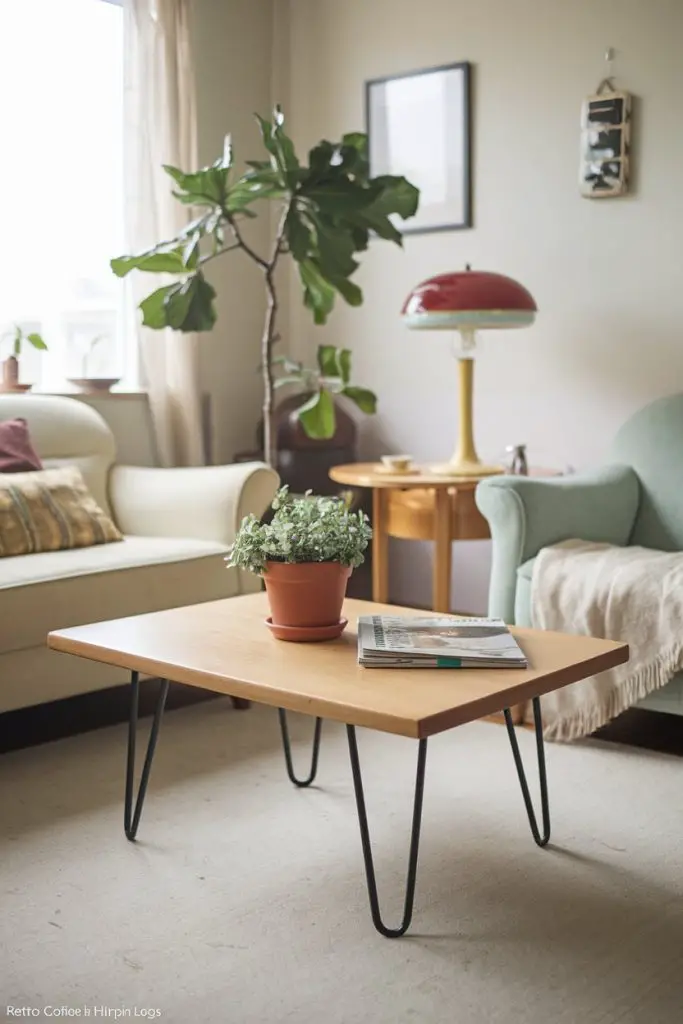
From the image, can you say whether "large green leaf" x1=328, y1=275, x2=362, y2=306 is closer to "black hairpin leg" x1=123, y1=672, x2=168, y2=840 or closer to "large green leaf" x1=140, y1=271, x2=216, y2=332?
"large green leaf" x1=140, y1=271, x2=216, y2=332

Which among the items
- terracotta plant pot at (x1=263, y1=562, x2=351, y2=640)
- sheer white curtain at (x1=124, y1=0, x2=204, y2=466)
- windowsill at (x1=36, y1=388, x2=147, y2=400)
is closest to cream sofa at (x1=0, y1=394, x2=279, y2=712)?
windowsill at (x1=36, y1=388, x2=147, y2=400)

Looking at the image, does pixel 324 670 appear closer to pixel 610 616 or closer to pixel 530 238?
pixel 610 616

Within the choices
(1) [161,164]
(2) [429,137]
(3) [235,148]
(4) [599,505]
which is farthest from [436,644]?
(3) [235,148]

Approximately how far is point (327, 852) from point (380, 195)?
2.17m

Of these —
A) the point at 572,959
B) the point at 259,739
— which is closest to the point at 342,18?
the point at 259,739

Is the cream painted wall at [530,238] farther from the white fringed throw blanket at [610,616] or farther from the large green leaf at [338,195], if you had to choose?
the white fringed throw blanket at [610,616]

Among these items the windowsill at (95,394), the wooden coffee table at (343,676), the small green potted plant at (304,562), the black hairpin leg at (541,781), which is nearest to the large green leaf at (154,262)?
the windowsill at (95,394)

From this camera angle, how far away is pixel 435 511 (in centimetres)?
356

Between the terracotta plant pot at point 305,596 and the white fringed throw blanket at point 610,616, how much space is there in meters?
0.93

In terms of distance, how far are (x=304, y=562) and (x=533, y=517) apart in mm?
1139

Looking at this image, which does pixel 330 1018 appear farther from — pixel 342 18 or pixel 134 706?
pixel 342 18

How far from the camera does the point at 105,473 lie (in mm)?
3707

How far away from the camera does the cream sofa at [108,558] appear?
279 centimetres

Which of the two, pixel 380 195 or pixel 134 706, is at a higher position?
pixel 380 195
